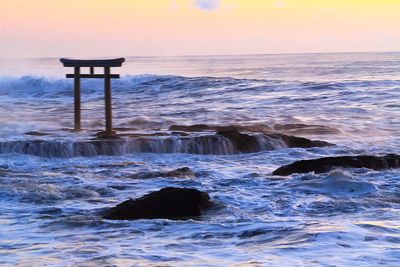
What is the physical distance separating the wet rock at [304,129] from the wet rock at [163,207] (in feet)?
42.1

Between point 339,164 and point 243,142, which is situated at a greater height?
point 339,164

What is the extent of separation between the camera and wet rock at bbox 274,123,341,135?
23406 mm

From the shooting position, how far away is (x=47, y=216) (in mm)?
10844

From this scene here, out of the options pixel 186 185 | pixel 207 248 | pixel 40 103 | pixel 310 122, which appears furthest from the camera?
pixel 40 103

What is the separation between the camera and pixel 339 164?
14.8 metres

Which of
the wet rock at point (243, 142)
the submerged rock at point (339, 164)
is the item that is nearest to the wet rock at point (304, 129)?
the wet rock at point (243, 142)

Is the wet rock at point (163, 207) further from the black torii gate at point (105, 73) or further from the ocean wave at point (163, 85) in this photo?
the ocean wave at point (163, 85)

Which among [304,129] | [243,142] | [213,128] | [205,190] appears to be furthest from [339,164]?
[304,129]

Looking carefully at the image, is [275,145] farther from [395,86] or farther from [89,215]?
[395,86]

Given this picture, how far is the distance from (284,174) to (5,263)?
7219 millimetres

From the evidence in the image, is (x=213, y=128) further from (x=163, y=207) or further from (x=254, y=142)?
(x=163, y=207)

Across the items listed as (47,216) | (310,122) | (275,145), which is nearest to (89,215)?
(47,216)

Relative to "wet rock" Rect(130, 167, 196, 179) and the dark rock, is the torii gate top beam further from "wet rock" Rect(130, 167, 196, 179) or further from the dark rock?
"wet rock" Rect(130, 167, 196, 179)

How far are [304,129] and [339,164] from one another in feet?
30.3
